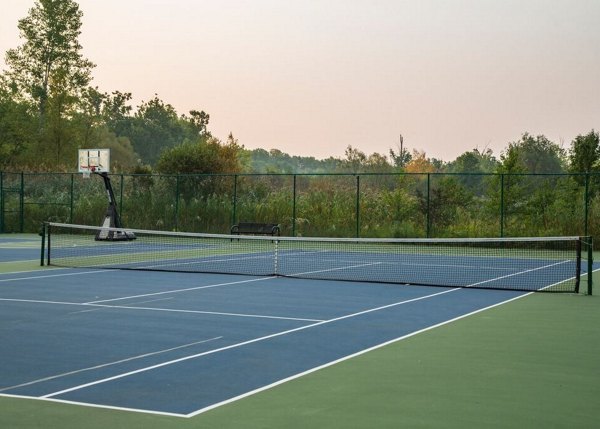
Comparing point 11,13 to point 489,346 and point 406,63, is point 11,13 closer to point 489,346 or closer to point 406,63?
point 406,63

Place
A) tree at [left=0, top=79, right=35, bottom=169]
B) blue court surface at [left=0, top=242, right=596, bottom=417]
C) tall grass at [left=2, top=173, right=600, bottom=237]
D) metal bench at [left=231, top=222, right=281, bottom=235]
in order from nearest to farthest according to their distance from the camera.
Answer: blue court surface at [left=0, top=242, right=596, bottom=417] < metal bench at [left=231, top=222, right=281, bottom=235] < tall grass at [left=2, top=173, right=600, bottom=237] < tree at [left=0, top=79, right=35, bottom=169]

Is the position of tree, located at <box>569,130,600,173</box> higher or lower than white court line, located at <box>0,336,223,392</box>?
higher

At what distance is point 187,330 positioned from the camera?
409 inches

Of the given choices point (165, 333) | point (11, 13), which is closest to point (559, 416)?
point (165, 333)

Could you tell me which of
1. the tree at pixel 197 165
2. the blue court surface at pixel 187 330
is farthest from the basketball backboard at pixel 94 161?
the blue court surface at pixel 187 330

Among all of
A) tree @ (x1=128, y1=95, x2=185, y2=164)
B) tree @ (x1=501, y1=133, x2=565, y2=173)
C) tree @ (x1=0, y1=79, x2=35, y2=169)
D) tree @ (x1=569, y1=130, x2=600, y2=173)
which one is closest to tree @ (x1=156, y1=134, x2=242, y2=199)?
tree @ (x1=569, y1=130, x2=600, y2=173)

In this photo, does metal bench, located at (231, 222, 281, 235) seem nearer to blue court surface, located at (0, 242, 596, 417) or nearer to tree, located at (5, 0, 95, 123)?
blue court surface, located at (0, 242, 596, 417)

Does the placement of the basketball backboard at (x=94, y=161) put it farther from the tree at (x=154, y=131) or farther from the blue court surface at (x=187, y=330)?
A: the tree at (x=154, y=131)

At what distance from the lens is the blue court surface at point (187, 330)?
7363mm

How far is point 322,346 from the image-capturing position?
937 centimetres

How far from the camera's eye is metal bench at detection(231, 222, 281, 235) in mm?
28047

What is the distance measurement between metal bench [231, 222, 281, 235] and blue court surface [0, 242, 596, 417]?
10835 mm

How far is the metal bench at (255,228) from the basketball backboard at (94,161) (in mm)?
4260

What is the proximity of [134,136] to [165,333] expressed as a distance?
303 feet
